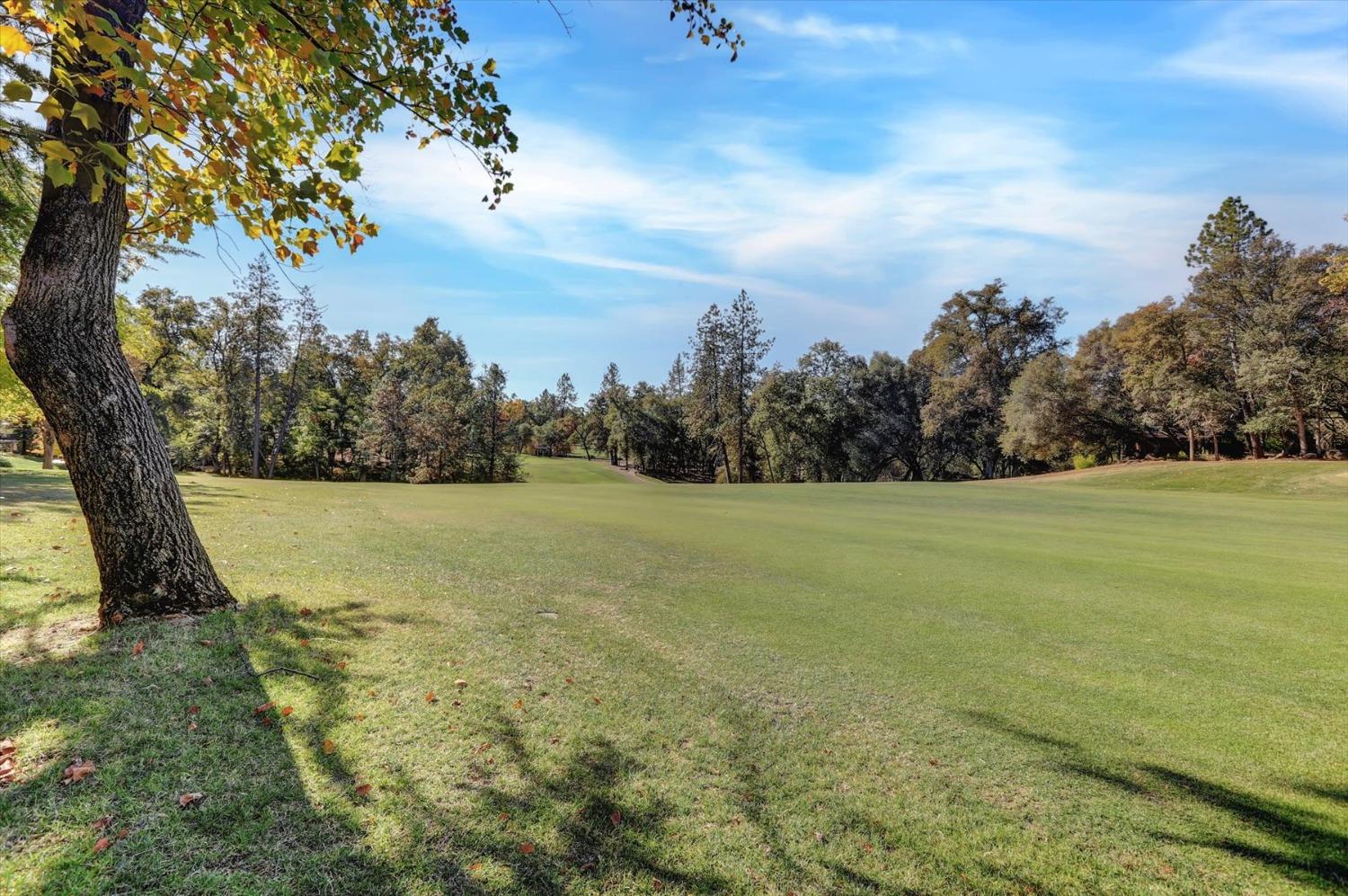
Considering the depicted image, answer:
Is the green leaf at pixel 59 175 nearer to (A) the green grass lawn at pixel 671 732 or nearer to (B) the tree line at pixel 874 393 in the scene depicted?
(A) the green grass lawn at pixel 671 732

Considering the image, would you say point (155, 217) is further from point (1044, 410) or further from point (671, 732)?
point (1044, 410)

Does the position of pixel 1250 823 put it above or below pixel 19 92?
below

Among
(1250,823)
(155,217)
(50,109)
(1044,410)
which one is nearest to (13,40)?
(50,109)

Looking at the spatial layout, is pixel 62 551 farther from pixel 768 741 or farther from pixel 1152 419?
pixel 1152 419

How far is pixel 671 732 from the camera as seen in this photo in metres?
3.85

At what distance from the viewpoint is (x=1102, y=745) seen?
148 inches

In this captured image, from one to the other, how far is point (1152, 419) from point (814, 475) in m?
24.6

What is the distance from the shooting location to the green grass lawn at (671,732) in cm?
259

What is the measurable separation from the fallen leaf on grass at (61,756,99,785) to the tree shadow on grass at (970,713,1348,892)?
5.47 m

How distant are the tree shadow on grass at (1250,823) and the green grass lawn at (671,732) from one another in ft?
0.06

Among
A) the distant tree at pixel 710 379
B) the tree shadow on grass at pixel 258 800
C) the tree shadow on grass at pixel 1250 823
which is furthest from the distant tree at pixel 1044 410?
the tree shadow on grass at pixel 258 800

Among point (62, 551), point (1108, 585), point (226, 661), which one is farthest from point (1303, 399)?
point (62, 551)

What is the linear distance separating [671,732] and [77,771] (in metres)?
3.17

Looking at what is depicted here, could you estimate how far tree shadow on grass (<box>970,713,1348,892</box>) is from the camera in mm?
2721
